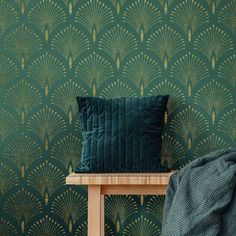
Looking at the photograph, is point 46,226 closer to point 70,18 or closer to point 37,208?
point 37,208

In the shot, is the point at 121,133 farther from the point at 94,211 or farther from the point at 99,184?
the point at 94,211

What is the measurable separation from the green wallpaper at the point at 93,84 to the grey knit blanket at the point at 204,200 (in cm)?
104

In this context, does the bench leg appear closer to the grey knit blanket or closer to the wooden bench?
the wooden bench

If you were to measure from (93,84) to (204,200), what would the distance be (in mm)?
1434

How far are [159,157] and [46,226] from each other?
2.77 ft

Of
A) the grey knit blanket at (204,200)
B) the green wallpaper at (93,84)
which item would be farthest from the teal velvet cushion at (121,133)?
the grey knit blanket at (204,200)

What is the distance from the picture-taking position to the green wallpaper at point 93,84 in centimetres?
311

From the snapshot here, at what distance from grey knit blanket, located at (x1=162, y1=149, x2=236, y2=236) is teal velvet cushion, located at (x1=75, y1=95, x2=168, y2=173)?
804 millimetres

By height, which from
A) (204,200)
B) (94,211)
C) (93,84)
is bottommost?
(94,211)

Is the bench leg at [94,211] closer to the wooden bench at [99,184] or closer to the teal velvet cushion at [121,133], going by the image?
the wooden bench at [99,184]

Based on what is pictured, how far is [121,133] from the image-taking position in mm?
2922

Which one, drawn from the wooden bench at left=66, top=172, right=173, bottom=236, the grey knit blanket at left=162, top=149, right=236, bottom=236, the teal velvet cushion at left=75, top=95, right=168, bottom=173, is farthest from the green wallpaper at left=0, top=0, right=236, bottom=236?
the grey knit blanket at left=162, top=149, right=236, bottom=236

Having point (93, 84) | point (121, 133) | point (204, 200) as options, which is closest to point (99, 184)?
point (121, 133)

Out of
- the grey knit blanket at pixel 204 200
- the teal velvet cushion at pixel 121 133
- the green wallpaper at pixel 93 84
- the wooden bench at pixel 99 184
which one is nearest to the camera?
the grey knit blanket at pixel 204 200
